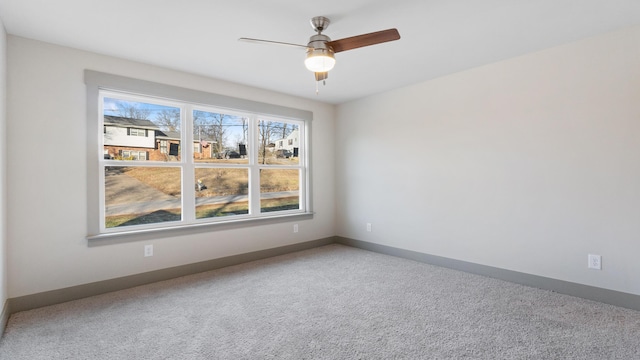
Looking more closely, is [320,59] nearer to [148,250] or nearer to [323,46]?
[323,46]

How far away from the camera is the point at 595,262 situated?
278 cm

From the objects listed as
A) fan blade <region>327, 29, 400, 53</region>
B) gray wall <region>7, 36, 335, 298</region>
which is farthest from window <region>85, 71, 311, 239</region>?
fan blade <region>327, 29, 400, 53</region>

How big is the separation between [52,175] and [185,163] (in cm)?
121

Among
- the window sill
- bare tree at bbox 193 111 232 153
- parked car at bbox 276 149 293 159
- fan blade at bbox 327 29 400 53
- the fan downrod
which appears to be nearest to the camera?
fan blade at bbox 327 29 400 53

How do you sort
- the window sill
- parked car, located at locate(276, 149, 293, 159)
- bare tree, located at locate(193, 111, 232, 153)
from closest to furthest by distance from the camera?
the window sill < bare tree, located at locate(193, 111, 232, 153) < parked car, located at locate(276, 149, 293, 159)

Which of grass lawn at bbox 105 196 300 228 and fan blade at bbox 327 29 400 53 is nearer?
fan blade at bbox 327 29 400 53

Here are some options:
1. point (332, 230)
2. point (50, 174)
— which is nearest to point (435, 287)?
point (332, 230)

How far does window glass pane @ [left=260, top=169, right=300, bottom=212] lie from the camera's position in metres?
4.49

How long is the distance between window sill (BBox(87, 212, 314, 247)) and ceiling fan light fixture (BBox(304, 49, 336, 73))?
2410 mm

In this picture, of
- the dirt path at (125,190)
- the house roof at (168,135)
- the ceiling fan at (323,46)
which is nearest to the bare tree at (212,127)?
the house roof at (168,135)

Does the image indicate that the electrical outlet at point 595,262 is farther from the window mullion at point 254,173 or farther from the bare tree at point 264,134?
the bare tree at point 264,134

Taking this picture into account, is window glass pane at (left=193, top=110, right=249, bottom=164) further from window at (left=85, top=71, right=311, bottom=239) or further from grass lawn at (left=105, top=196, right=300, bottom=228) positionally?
grass lawn at (left=105, top=196, right=300, bottom=228)

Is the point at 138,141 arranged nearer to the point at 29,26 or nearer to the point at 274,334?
the point at 29,26

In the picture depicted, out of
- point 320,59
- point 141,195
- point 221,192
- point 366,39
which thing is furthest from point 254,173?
point 366,39
